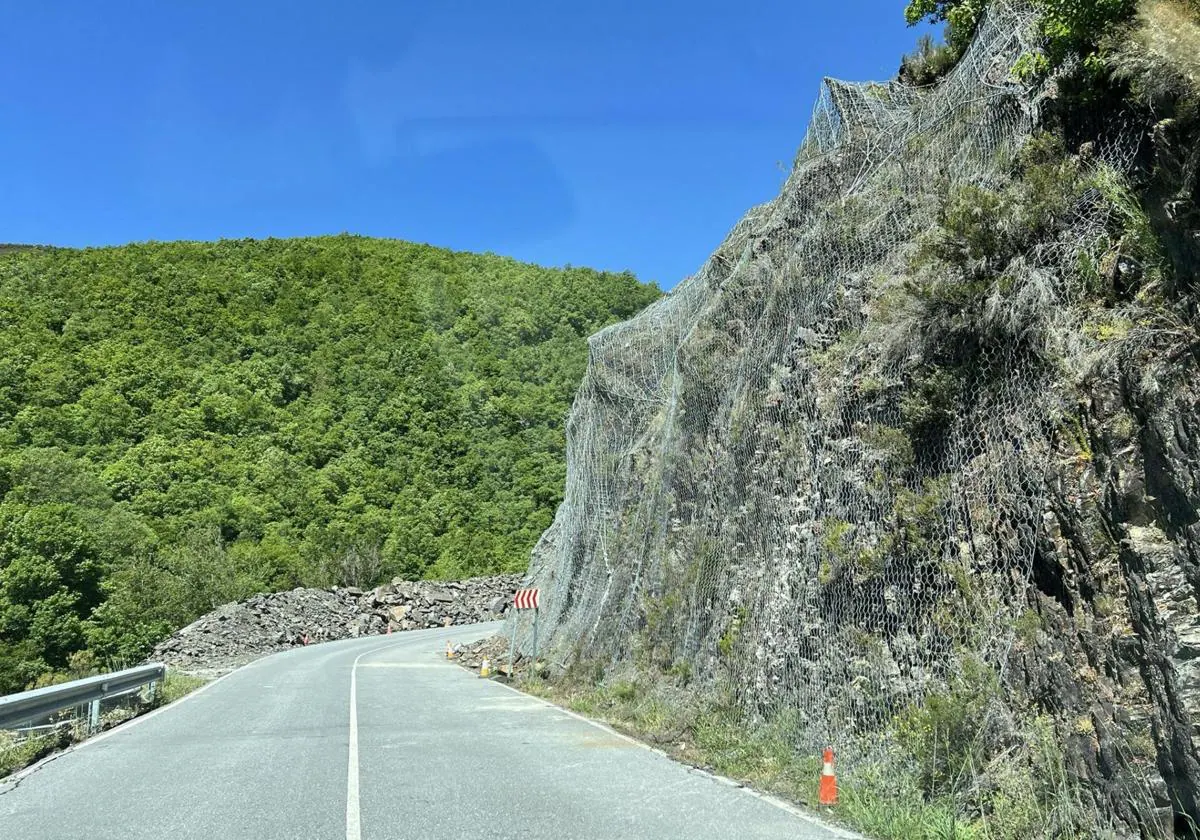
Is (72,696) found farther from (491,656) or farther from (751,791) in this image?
(491,656)

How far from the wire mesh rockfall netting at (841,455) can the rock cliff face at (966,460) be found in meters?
0.03

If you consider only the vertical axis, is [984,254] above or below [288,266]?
below

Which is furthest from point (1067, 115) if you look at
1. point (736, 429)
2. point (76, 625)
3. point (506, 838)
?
point (76, 625)

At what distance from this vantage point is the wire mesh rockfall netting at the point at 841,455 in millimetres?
6066

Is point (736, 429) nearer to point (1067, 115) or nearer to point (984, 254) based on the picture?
point (984, 254)

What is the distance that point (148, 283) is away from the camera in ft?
278

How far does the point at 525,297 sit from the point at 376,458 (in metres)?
26.8

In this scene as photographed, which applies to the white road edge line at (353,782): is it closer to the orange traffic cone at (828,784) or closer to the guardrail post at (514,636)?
the orange traffic cone at (828,784)

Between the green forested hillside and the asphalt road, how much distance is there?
115ft

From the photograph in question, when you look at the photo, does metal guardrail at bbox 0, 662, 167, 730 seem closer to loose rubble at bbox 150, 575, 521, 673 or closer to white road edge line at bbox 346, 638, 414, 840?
white road edge line at bbox 346, 638, 414, 840

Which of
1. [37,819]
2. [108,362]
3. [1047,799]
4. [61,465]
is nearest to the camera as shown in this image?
[1047,799]

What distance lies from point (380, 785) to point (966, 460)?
17.6 ft

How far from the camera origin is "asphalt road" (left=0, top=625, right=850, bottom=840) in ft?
18.5

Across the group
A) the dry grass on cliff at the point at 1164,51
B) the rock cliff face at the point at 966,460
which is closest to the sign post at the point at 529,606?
the rock cliff face at the point at 966,460
